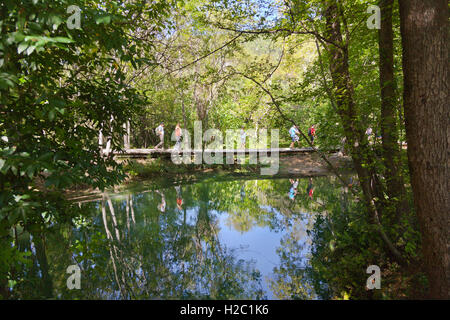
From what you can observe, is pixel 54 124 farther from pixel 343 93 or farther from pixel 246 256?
pixel 246 256

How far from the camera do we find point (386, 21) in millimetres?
3818

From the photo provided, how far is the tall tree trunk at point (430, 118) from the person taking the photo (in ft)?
7.21

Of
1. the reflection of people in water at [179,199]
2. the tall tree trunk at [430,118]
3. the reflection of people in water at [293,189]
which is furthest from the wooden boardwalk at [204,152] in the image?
the tall tree trunk at [430,118]

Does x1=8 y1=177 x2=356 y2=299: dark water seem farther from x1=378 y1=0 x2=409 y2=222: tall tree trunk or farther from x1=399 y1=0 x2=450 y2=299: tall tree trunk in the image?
x1=399 y1=0 x2=450 y2=299: tall tree trunk

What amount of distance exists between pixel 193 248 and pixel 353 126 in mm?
3604

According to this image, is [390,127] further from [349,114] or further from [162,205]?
[162,205]

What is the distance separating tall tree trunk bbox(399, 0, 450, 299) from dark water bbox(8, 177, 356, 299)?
6.08ft

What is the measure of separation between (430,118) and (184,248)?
14.7 feet

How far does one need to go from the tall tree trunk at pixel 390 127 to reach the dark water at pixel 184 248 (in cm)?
78

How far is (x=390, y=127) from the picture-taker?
3.63 meters

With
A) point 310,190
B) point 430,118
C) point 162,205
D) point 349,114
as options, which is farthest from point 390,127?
point 310,190

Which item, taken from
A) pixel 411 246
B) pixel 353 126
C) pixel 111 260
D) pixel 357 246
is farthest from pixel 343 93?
pixel 111 260
